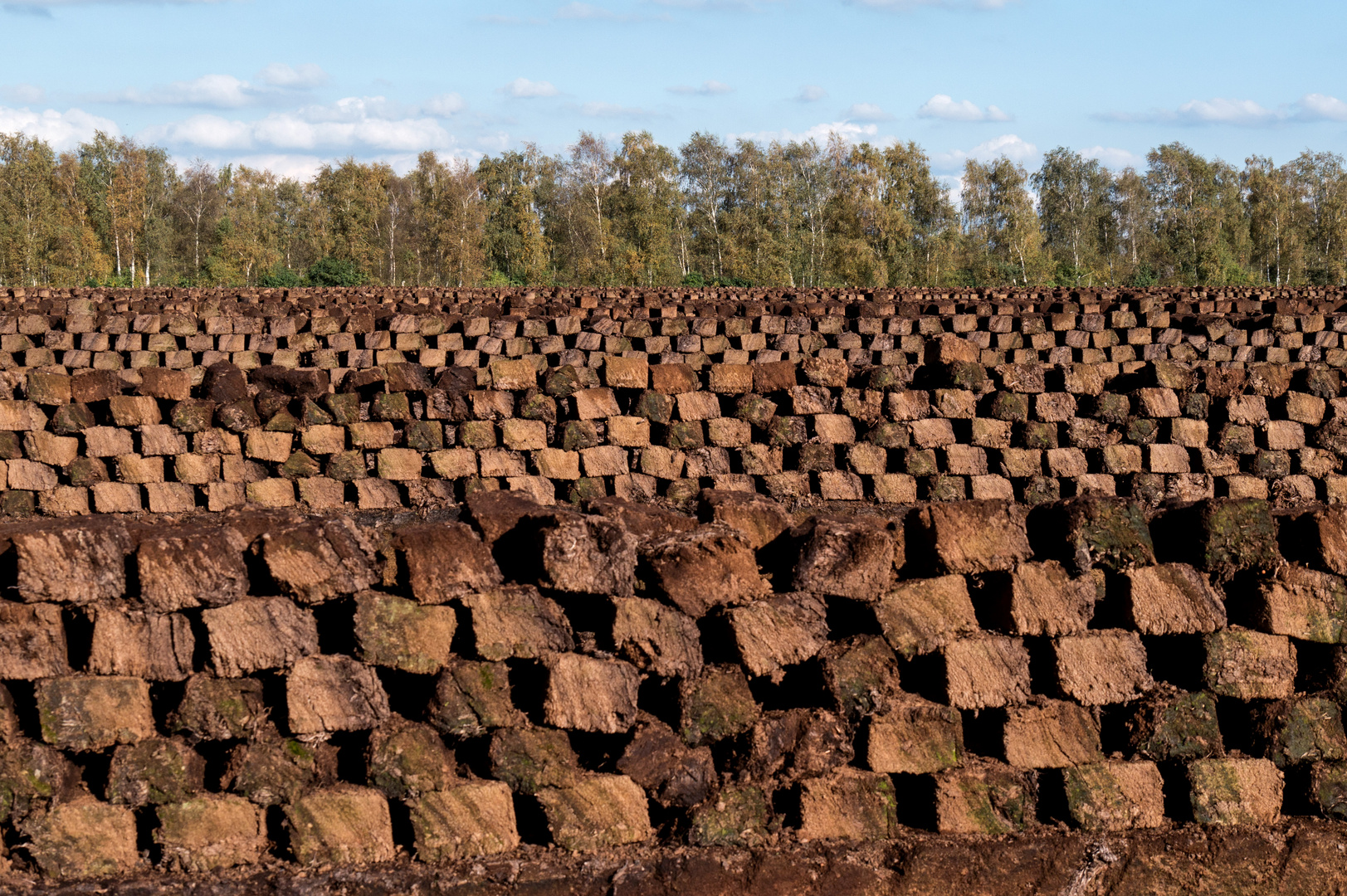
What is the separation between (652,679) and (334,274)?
2290 inches

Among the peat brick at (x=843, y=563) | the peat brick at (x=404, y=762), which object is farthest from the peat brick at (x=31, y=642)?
the peat brick at (x=843, y=563)

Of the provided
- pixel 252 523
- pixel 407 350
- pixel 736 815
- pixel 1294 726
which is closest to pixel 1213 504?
pixel 1294 726

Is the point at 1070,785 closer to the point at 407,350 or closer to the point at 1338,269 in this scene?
the point at 407,350

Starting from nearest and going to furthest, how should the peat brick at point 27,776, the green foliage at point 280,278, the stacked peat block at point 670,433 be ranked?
the peat brick at point 27,776 < the stacked peat block at point 670,433 < the green foliage at point 280,278

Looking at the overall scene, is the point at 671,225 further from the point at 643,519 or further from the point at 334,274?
the point at 643,519

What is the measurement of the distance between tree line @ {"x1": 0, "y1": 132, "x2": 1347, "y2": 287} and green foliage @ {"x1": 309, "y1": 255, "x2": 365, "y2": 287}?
0.11 meters

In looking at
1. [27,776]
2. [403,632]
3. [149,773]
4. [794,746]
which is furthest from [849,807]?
[27,776]

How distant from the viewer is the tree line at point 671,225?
65.9m

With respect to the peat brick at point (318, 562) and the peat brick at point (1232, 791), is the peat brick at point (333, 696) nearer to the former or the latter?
the peat brick at point (318, 562)

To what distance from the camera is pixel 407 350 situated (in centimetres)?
1358

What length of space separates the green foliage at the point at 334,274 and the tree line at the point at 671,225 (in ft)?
0.38

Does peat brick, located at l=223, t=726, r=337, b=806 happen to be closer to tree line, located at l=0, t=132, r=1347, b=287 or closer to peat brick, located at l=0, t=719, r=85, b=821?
peat brick, located at l=0, t=719, r=85, b=821

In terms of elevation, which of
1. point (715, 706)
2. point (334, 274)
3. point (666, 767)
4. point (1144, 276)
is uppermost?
point (1144, 276)

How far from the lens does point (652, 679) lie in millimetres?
3570
